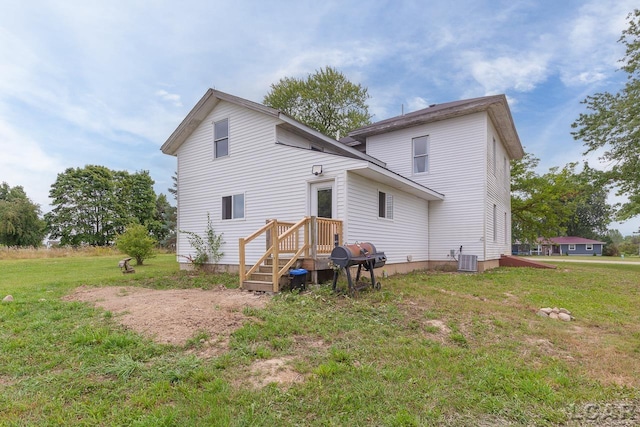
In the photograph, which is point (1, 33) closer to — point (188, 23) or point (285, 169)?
point (188, 23)

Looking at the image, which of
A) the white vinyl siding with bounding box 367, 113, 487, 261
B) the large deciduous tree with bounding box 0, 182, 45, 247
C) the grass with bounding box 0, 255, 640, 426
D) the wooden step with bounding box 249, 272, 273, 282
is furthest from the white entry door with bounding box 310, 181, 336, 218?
the large deciduous tree with bounding box 0, 182, 45, 247

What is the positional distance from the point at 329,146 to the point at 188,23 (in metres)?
6.30

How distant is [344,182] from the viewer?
8.74 m

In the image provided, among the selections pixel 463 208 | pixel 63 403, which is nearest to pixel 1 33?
pixel 63 403

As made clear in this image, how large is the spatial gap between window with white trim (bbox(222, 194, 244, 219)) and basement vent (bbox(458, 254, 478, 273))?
8189 millimetres

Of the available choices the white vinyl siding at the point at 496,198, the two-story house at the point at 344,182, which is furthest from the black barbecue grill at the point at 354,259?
the white vinyl siding at the point at 496,198

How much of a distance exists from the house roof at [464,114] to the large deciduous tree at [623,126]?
3.67 m

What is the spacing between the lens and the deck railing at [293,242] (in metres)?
7.30

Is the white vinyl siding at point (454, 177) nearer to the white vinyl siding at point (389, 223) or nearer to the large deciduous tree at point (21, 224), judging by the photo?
the white vinyl siding at point (389, 223)

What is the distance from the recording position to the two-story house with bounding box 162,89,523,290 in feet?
30.0

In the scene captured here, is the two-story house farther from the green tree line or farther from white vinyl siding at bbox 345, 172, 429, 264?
the green tree line

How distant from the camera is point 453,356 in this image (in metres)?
3.83

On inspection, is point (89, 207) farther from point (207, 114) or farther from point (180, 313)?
point (180, 313)

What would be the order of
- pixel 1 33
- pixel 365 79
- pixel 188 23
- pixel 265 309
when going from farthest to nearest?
pixel 365 79 → pixel 188 23 → pixel 1 33 → pixel 265 309
